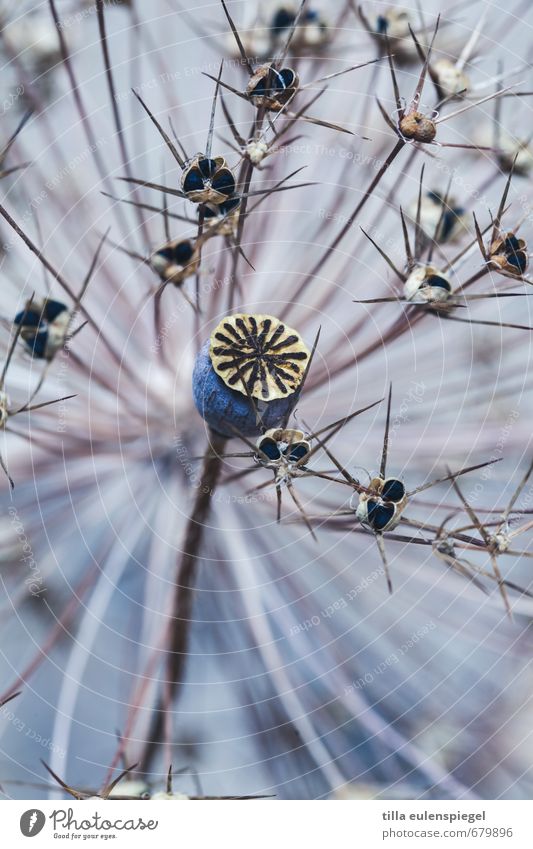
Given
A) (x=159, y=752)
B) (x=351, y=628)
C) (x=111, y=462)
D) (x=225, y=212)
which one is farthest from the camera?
(x=351, y=628)

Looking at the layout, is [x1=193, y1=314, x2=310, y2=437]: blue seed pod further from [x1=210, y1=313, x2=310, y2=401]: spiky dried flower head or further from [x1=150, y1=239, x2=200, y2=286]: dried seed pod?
[x1=150, y1=239, x2=200, y2=286]: dried seed pod

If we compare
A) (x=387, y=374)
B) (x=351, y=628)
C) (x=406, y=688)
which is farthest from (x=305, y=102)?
(x=406, y=688)

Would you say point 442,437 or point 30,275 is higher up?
point 30,275

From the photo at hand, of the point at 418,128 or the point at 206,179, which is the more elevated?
the point at 418,128

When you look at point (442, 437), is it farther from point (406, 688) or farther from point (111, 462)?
point (111, 462)
